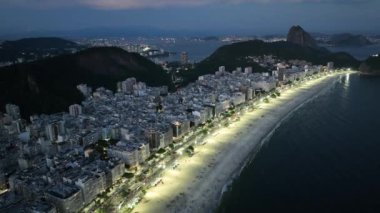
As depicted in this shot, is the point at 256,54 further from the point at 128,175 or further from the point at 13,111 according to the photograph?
the point at 128,175

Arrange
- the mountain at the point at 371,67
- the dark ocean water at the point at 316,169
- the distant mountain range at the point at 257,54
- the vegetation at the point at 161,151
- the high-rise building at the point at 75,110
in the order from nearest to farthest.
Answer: the dark ocean water at the point at 316,169 < the vegetation at the point at 161,151 < the high-rise building at the point at 75,110 < the mountain at the point at 371,67 < the distant mountain range at the point at 257,54

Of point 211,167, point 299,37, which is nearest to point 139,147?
point 211,167

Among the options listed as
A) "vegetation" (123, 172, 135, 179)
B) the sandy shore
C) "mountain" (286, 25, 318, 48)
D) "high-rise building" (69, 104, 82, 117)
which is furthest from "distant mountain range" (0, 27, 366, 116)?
the sandy shore

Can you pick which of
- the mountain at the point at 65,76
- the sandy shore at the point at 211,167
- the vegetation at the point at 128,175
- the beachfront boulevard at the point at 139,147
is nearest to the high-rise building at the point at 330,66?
the beachfront boulevard at the point at 139,147

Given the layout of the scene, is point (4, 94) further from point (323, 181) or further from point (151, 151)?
point (323, 181)

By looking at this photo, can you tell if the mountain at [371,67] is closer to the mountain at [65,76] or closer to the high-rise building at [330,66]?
the high-rise building at [330,66]

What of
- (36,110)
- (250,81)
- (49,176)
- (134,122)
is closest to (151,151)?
(134,122)

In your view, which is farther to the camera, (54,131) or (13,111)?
(13,111)
